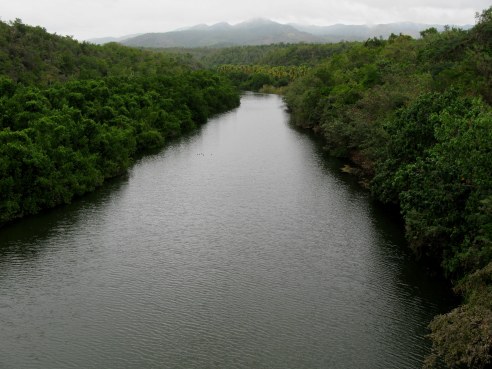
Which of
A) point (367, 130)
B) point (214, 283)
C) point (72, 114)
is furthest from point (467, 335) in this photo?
point (72, 114)

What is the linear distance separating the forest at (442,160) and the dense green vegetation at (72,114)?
868 inches

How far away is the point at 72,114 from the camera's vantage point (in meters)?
45.7

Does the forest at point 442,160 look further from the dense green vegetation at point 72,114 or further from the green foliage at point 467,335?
the dense green vegetation at point 72,114

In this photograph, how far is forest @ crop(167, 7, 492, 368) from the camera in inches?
758

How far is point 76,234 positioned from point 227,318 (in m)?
14.0

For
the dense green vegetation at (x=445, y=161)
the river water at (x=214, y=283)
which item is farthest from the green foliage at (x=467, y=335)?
the river water at (x=214, y=283)

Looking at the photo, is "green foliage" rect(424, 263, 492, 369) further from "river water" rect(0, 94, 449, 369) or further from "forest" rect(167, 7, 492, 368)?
"river water" rect(0, 94, 449, 369)

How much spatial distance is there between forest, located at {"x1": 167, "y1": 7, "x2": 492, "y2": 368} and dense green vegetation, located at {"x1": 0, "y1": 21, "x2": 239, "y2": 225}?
22.1m

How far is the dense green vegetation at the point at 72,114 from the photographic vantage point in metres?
36.1

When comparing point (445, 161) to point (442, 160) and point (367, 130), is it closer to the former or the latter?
point (442, 160)

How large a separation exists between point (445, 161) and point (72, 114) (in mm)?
32158

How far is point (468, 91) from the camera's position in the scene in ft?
138

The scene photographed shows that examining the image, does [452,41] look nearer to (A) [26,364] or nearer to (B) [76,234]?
(B) [76,234]

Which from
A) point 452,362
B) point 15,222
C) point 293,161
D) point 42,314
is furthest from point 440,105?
point 15,222
